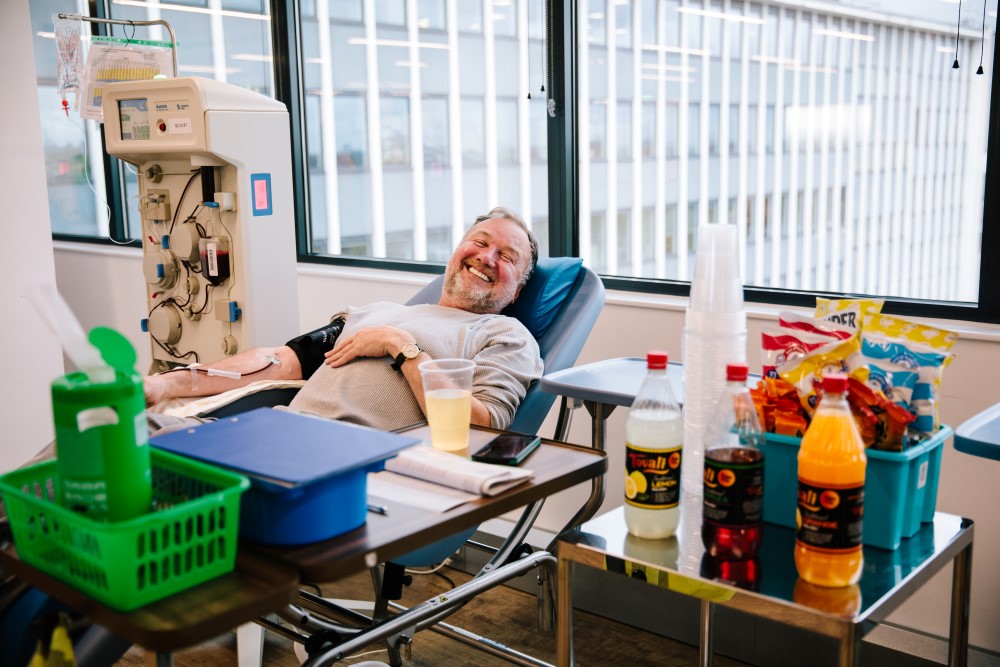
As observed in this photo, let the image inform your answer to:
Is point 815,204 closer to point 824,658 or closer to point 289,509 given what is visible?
point 824,658

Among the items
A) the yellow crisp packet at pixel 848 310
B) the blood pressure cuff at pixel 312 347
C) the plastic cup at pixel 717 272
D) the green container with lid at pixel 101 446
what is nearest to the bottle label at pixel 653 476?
the plastic cup at pixel 717 272

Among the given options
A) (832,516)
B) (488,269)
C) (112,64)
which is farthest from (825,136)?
(112,64)

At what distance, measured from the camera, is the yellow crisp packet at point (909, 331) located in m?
1.41

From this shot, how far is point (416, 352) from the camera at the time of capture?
2.37 meters

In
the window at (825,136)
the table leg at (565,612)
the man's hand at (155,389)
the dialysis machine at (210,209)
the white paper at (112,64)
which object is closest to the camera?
the table leg at (565,612)

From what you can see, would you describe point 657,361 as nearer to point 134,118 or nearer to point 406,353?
point 406,353

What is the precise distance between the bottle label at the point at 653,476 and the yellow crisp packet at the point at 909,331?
36cm

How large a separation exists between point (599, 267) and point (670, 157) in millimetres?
441

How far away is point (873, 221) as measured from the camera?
264cm

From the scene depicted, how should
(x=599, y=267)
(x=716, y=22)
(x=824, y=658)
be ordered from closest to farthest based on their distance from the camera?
(x=824, y=658) → (x=716, y=22) → (x=599, y=267)

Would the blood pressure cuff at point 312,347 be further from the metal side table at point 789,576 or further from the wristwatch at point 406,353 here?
the metal side table at point 789,576

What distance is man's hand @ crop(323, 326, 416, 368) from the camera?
2.38 meters

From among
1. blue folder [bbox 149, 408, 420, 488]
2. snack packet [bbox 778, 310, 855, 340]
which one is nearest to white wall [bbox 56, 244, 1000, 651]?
snack packet [bbox 778, 310, 855, 340]

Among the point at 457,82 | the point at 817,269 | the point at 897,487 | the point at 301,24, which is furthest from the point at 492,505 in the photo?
the point at 301,24
